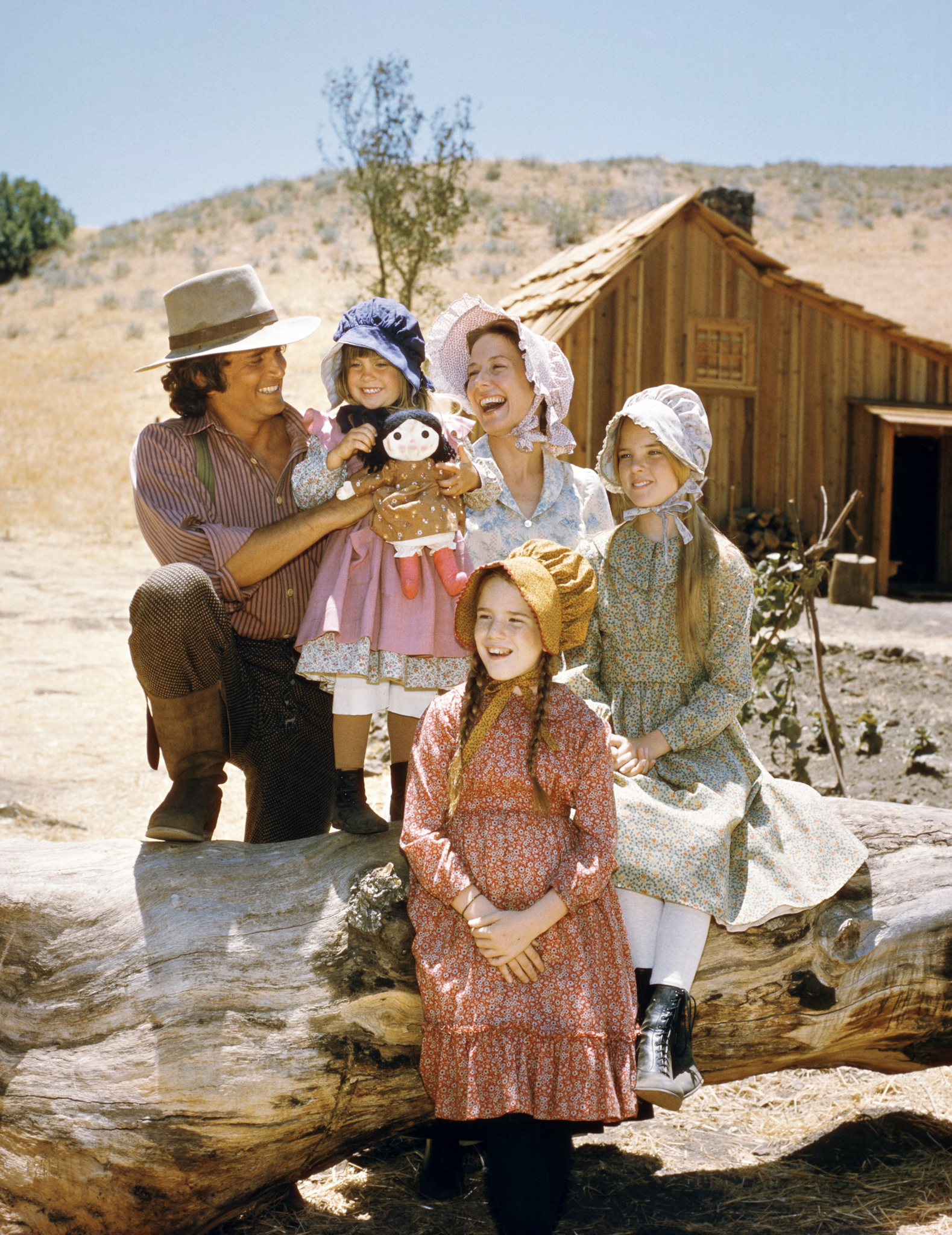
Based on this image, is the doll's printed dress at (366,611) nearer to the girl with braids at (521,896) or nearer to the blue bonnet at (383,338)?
the blue bonnet at (383,338)

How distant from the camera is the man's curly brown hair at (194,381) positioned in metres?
3.31

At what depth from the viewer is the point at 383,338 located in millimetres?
3033

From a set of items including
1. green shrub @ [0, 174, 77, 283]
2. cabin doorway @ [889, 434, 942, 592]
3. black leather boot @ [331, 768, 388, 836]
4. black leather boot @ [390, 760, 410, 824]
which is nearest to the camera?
black leather boot @ [331, 768, 388, 836]

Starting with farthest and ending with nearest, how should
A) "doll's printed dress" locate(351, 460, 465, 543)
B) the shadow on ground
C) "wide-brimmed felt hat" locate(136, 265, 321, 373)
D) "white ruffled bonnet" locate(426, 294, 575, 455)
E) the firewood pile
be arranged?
the firewood pile
"white ruffled bonnet" locate(426, 294, 575, 455)
"wide-brimmed felt hat" locate(136, 265, 321, 373)
"doll's printed dress" locate(351, 460, 465, 543)
the shadow on ground

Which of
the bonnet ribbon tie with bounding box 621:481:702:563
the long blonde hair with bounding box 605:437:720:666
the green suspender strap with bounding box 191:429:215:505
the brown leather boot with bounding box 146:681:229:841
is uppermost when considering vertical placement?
the green suspender strap with bounding box 191:429:215:505

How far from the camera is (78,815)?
554 centimetres

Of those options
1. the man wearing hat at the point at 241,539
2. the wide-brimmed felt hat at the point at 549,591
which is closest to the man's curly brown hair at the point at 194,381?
the man wearing hat at the point at 241,539

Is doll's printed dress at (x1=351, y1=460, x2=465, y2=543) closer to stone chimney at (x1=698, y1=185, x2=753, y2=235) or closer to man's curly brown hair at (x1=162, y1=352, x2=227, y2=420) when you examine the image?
man's curly brown hair at (x1=162, y1=352, x2=227, y2=420)

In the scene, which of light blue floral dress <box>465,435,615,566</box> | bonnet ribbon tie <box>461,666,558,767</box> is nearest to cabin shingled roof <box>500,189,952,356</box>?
light blue floral dress <box>465,435,615,566</box>

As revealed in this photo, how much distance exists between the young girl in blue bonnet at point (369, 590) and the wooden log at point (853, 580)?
9147 millimetres

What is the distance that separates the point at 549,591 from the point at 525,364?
1.26 metres

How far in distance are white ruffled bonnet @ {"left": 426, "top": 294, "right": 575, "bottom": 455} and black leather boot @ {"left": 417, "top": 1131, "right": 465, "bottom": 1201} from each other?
212 cm

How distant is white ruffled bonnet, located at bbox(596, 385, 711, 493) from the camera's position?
2.87 m

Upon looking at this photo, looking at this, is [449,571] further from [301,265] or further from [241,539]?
[301,265]
